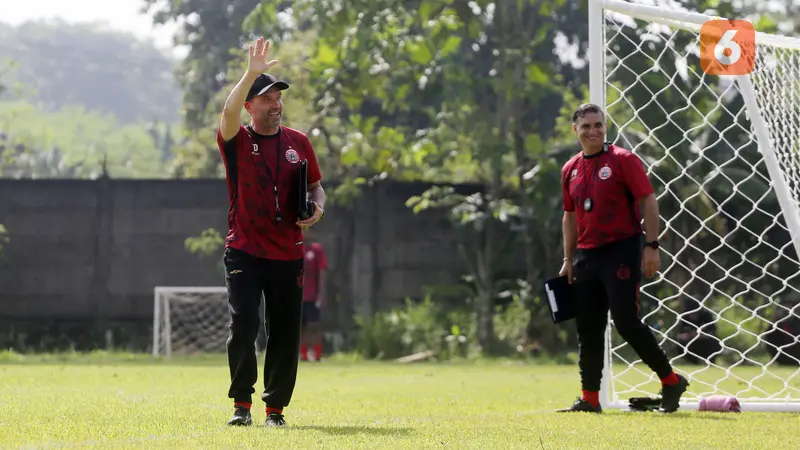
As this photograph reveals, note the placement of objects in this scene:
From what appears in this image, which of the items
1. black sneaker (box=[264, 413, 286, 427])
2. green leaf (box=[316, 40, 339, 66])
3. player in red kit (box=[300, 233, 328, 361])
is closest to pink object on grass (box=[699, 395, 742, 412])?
black sneaker (box=[264, 413, 286, 427])

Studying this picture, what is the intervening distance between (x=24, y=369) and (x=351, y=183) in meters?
6.77

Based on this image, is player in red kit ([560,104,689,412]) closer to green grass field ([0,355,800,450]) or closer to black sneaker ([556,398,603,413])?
black sneaker ([556,398,603,413])

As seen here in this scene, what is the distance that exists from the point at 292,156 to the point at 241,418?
1.33 m

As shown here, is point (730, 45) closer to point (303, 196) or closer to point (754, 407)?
point (754, 407)

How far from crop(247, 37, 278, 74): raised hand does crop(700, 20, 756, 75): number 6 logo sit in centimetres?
396

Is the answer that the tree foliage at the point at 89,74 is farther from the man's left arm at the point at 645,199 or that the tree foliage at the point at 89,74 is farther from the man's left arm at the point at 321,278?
the man's left arm at the point at 645,199

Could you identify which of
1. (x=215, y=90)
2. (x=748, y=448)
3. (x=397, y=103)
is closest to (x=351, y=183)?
(x=397, y=103)

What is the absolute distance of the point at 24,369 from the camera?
526 inches

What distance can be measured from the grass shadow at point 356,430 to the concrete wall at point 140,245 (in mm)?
12366

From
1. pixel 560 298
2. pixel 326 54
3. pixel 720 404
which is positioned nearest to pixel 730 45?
pixel 560 298

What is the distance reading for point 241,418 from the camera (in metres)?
6.76

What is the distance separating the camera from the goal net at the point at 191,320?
18.8 metres

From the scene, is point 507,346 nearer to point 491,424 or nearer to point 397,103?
point 397,103

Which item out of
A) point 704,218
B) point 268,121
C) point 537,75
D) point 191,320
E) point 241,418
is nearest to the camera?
point 241,418
